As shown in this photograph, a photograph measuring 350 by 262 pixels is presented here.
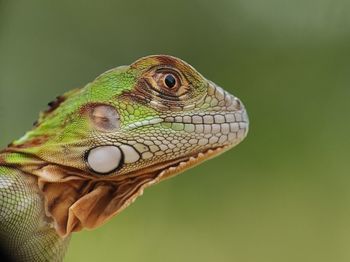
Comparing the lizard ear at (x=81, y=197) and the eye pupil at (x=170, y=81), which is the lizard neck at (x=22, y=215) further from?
the eye pupil at (x=170, y=81)

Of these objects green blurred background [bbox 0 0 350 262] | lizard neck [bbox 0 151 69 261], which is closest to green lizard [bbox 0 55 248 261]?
lizard neck [bbox 0 151 69 261]

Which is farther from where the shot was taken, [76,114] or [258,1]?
[258,1]

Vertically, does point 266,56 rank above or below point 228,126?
below

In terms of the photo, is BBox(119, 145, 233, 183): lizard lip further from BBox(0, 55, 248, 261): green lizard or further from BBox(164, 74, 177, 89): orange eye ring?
BBox(164, 74, 177, 89): orange eye ring

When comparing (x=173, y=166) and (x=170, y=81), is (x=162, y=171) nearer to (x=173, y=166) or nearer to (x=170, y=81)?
(x=173, y=166)

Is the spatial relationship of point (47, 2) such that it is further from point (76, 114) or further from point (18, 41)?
point (76, 114)

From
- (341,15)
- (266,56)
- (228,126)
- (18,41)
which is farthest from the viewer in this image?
(266,56)

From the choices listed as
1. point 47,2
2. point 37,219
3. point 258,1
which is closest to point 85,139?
point 37,219
